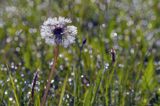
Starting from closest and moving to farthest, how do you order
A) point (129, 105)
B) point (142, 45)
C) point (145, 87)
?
1. point (129, 105)
2. point (145, 87)
3. point (142, 45)

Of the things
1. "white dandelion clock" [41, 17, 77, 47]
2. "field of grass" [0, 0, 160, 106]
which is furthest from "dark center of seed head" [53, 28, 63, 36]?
"field of grass" [0, 0, 160, 106]

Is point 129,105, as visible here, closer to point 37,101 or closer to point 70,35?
point 37,101

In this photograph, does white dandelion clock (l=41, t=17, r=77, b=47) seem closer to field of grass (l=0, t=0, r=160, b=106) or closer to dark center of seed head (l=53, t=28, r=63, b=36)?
dark center of seed head (l=53, t=28, r=63, b=36)

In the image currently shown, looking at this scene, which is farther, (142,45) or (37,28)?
(37,28)

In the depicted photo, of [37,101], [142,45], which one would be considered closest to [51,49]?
[142,45]

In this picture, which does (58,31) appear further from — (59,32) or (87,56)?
(87,56)
